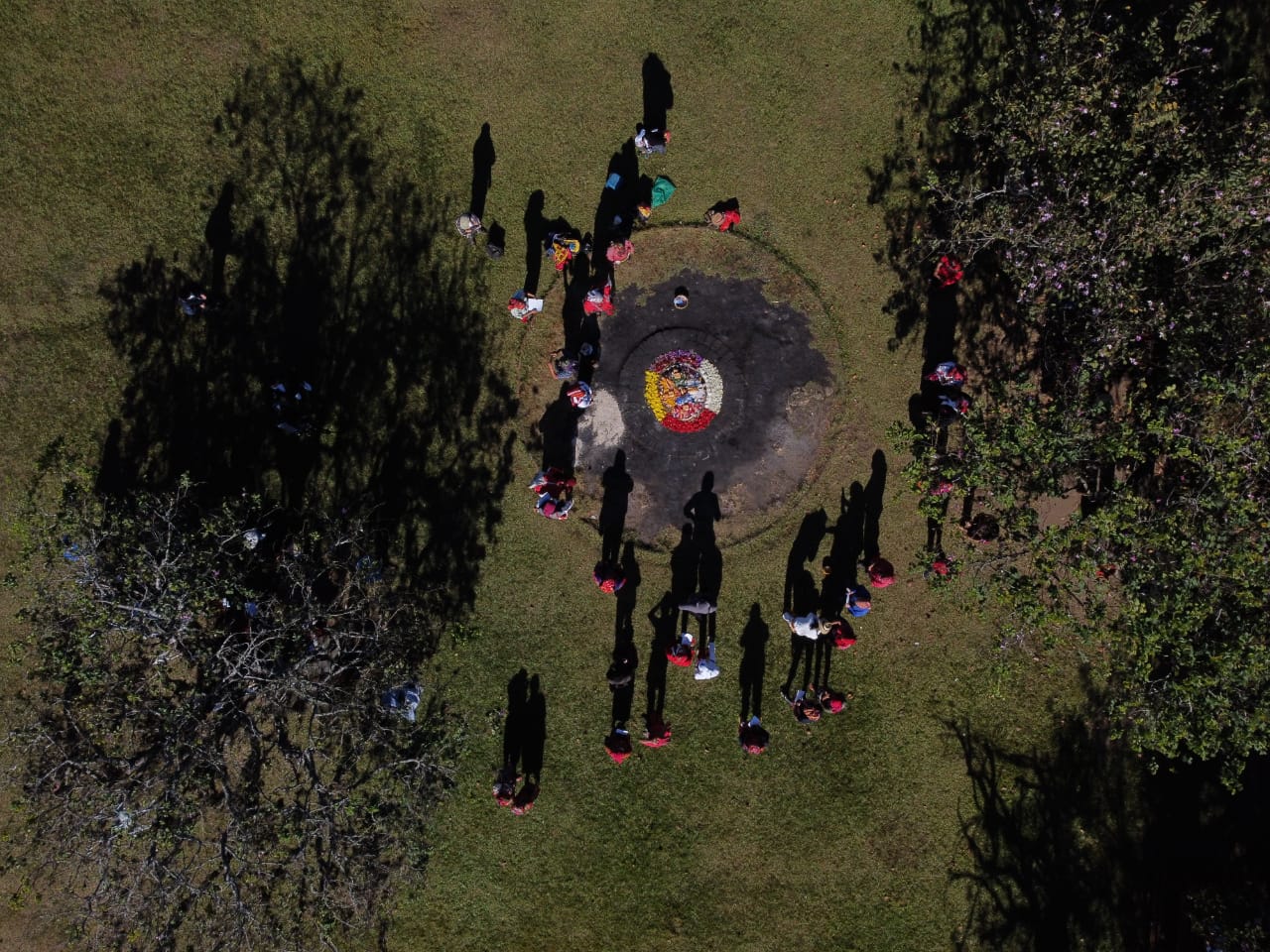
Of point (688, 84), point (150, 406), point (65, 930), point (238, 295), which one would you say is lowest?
point (65, 930)

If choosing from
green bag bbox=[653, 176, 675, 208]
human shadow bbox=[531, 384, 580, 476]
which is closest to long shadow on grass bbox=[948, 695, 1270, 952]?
human shadow bbox=[531, 384, 580, 476]

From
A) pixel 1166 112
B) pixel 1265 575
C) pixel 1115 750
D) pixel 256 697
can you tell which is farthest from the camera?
pixel 1115 750

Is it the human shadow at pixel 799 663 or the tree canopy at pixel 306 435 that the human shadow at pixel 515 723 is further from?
the human shadow at pixel 799 663

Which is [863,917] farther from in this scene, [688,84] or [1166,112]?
[688,84]

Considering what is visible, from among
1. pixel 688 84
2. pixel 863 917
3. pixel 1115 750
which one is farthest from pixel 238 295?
pixel 1115 750

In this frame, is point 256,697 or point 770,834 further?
point 770,834

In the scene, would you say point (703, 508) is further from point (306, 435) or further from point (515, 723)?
point (306, 435)

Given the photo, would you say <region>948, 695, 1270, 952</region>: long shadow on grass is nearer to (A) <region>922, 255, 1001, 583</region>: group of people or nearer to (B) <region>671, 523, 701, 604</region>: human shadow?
(A) <region>922, 255, 1001, 583</region>: group of people
